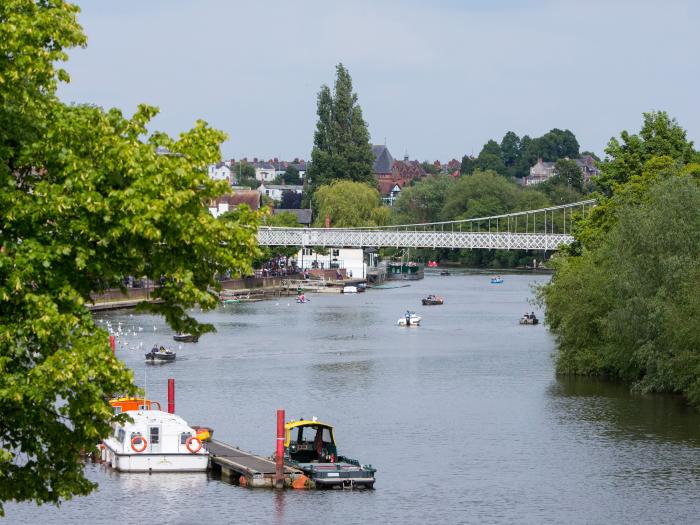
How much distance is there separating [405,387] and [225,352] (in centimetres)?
1842

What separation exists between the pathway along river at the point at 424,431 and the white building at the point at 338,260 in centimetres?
8486

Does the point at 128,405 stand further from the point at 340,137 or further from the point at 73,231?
the point at 340,137

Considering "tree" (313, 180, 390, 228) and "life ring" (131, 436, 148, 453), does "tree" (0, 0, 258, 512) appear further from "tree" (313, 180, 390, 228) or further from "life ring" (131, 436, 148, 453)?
"tree" (313, 180, 390, 228)

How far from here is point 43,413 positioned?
910 inches

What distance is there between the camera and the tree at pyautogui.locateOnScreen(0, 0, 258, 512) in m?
21.9

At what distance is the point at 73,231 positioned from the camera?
72.6 ft

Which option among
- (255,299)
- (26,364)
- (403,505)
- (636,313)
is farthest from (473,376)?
(255,299)

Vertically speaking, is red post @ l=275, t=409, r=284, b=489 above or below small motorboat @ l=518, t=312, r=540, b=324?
below

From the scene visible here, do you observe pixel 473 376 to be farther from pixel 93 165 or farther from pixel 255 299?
pixel 255 299

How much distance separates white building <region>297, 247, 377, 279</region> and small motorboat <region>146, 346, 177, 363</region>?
351 feet

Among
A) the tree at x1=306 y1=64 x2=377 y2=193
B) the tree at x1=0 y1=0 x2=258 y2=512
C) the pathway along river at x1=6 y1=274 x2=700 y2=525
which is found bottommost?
the pathway along river at x1=6 y1=274 x2=700 y2=525

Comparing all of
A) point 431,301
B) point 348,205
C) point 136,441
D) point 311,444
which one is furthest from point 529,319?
point 348,205

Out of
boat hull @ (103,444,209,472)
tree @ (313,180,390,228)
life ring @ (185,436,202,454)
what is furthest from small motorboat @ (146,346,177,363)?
tree @ (313,180,390,228)

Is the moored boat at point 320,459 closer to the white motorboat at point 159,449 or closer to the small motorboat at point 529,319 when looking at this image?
the white motorboat at point 159,449
